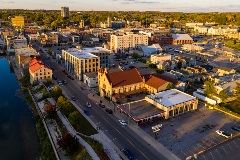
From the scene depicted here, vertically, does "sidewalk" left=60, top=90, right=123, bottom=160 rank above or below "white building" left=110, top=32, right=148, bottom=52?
below

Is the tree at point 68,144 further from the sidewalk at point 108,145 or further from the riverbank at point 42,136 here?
the sidewalk at point 108,145

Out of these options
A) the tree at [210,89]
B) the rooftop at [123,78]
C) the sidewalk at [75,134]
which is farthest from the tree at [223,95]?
the sidewalk at [75,134]

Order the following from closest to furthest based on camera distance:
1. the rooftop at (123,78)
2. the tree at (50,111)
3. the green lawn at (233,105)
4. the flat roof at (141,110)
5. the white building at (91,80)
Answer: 1. the tree at (50,111)
2. the flat roof at (141,110)
3. the green lawn at (233,105)
4. the rooftop at (123,78)
5. the white building at (91,80)

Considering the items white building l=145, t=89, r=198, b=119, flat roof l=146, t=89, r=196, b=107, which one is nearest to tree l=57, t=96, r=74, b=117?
white building l=145, t=89, r=198, b=119

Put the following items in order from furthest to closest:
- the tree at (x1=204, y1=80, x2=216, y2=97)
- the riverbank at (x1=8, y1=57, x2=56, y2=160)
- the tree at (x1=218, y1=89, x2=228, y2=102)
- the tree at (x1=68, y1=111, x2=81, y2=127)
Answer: the tree at (x1=204, y1=80, x2=216, y2=97) < the tree at (x1=218, y1=89, x2=228, y2=102) < the tree at (x1=68, y1=111, x2=81, y2=127) < the riverbank at (x1=8, y1=57, x2=56, y2=160)

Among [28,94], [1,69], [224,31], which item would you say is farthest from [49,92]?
[224,31]

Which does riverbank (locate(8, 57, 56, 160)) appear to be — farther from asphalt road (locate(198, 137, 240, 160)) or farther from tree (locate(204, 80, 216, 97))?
tree (locate(204, 80, 216, 97))

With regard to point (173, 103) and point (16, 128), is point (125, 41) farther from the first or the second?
point (16, 128)

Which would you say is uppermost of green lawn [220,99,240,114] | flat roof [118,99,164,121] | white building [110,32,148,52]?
white building [110,32,148,52]
